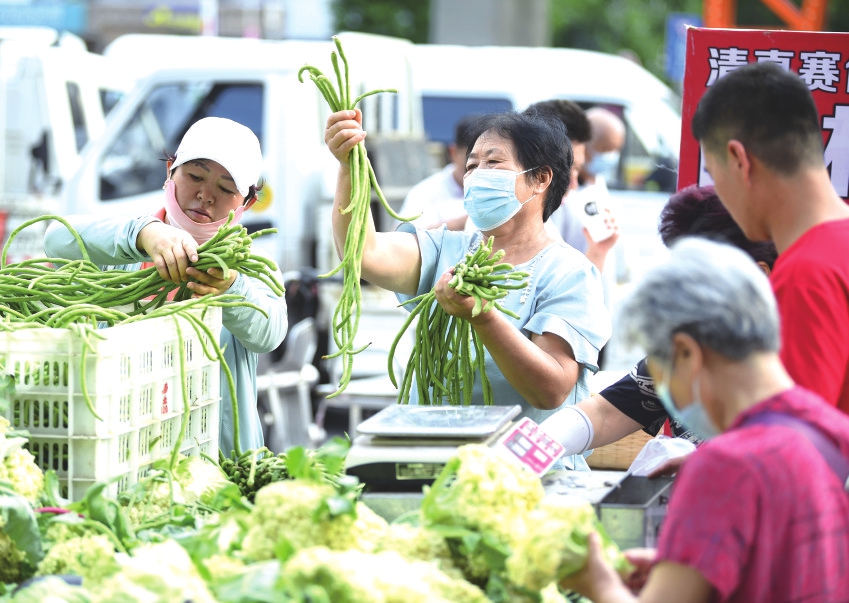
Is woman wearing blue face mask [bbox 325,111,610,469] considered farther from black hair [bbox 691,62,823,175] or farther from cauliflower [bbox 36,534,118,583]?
cauliflower [bbox 36,534,118,583]

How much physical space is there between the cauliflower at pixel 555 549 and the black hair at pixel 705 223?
911mm

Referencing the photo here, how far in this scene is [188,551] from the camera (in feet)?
6.02

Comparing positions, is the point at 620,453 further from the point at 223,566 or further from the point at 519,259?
the point at 223,566

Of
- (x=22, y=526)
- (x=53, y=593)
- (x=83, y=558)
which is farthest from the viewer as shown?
(x=22, y=526)

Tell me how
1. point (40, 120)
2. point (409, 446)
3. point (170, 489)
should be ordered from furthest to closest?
point (40, 120) < point (170, 489) < point (409, 446)

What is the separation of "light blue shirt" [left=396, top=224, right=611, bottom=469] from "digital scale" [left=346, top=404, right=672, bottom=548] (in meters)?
0.53

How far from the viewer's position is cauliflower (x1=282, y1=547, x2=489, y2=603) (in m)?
1.58

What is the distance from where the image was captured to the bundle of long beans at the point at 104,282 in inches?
99.0

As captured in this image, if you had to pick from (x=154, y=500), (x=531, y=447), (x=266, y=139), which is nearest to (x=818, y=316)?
(x=531, y=447)

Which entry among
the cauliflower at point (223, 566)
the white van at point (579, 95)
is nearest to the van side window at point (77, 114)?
the white van at point (579, 95)

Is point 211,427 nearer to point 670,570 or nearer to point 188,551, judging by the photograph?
point 188,551

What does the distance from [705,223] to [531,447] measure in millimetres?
733

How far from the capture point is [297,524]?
5.86ft

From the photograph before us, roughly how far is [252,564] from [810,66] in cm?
243
